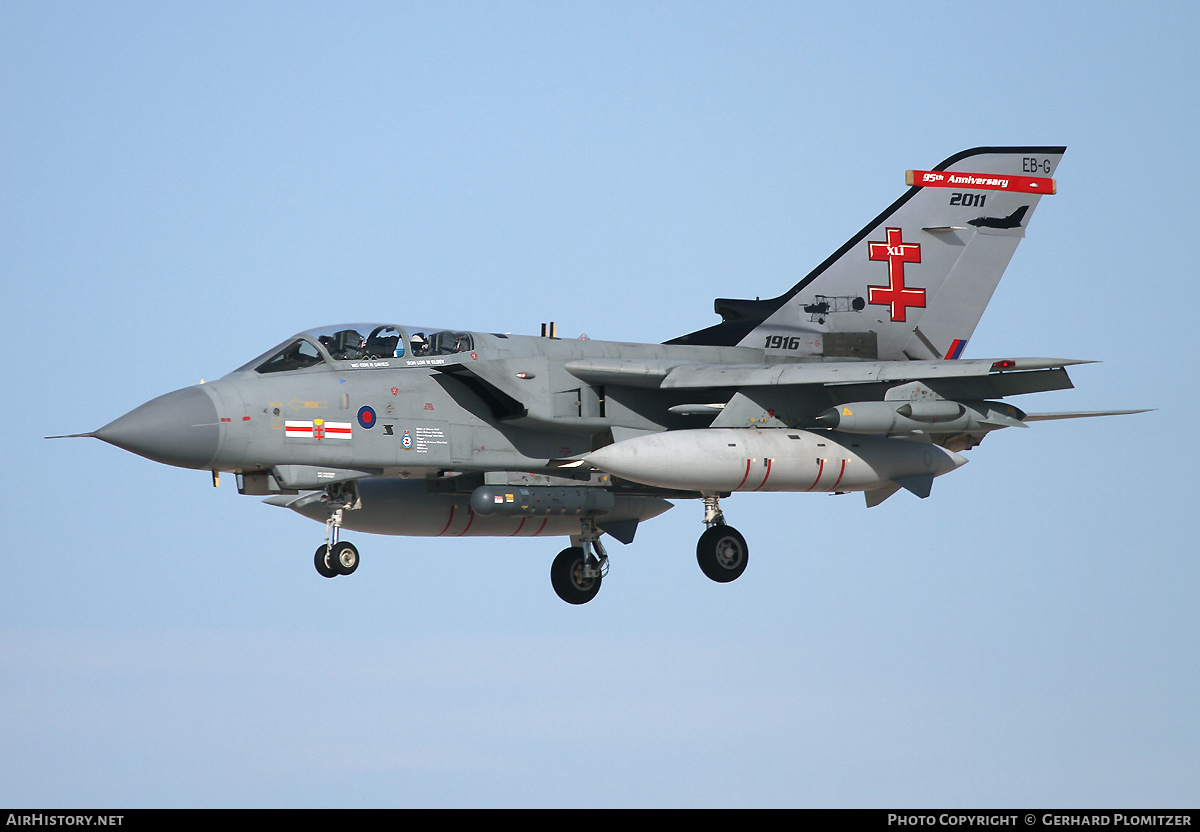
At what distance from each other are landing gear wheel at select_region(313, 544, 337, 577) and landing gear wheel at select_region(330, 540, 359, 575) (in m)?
0.04

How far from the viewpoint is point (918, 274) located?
21703 millimetres

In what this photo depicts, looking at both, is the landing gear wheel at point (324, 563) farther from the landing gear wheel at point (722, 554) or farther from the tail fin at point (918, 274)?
the tail fin at point (918, 274)

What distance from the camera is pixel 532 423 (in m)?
18.8

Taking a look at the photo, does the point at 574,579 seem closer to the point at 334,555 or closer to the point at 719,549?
the point at 719,549

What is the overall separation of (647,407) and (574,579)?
3.33 metres

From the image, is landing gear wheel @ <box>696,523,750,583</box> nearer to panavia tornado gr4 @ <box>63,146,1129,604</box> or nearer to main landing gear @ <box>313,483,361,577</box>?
panavia tornado gr4 @ <box>63,146,1129,604</box>

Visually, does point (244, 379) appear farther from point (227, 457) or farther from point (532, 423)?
point (532, 423)

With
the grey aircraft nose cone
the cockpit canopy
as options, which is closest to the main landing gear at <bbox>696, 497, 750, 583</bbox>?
the cockpit canopy

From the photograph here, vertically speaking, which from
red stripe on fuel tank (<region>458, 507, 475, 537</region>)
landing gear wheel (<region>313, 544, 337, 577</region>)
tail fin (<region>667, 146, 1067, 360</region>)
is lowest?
landing gear wheel (<region>313, 544, 337, 577</region>)

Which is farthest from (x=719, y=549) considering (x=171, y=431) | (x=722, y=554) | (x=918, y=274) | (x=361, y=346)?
(x=171, y=431)

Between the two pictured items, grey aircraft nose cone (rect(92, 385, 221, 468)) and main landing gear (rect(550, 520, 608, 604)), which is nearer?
grey aircraft nose cone (rect(92, 385, 221, 468))

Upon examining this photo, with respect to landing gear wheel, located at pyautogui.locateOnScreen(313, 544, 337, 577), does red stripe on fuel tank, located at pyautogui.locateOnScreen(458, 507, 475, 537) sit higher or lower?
higher

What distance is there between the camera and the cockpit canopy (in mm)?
17906

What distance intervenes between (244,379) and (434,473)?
2659mm
